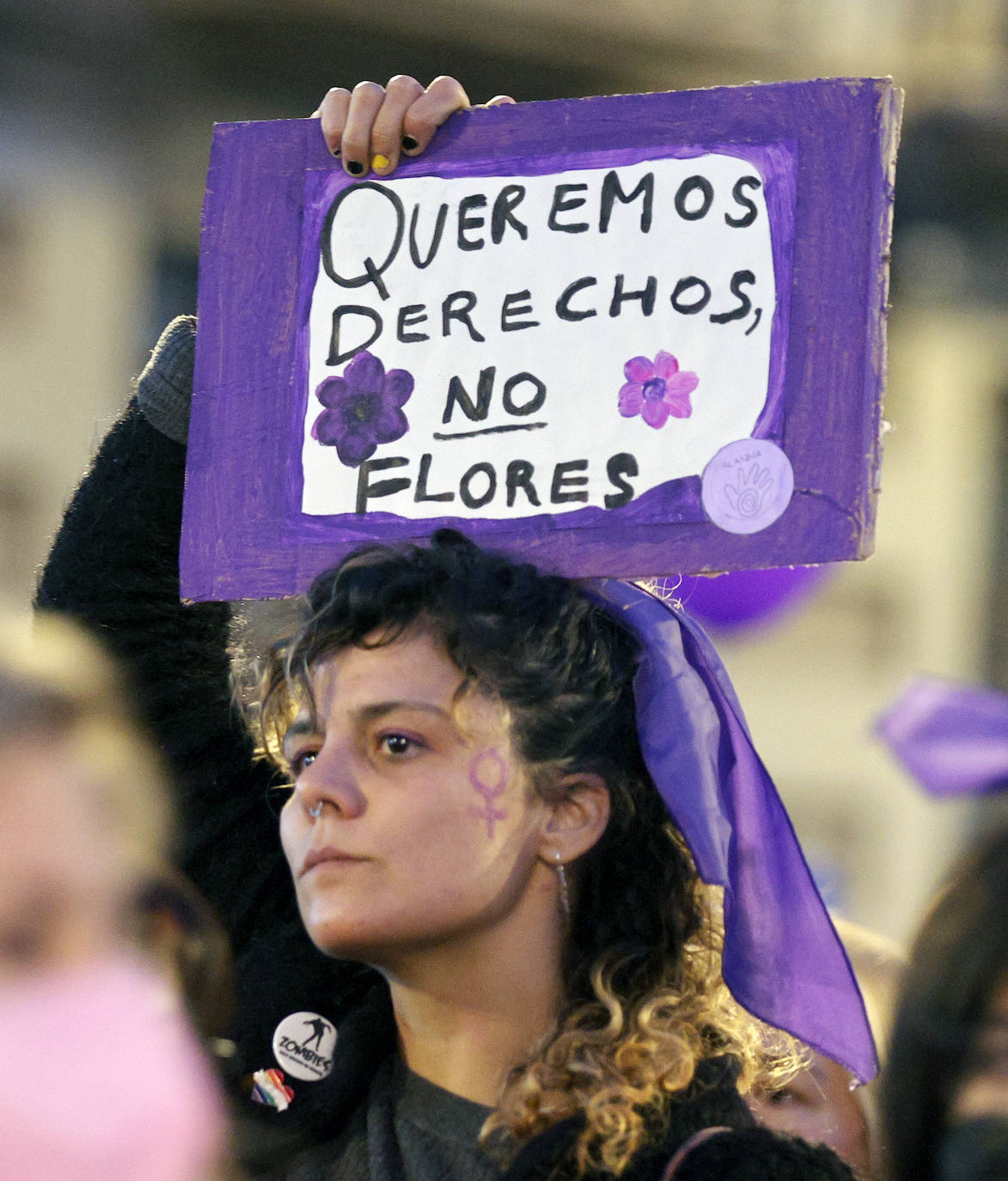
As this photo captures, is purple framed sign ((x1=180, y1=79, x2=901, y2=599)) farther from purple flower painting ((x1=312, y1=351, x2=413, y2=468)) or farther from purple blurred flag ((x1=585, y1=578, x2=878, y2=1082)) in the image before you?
purple blurred flag ((x1=585, y1=578, x2=878, y2=1082))

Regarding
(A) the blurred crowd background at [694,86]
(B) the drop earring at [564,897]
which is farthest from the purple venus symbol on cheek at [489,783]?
(A) the blurred crowd background at [694,86]

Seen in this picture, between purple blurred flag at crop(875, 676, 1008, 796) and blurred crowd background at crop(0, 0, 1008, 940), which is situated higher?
blurred crowd background at crop(0, 0, 1008, 940)

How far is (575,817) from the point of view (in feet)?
6.21

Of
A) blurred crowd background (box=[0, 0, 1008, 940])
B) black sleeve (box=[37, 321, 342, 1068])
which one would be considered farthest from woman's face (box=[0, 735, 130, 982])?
blurred crowd background (box=[0, 0, 1008, 940])

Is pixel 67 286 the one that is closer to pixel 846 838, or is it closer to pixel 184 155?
pixel 184 155

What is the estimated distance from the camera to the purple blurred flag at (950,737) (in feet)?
10.1

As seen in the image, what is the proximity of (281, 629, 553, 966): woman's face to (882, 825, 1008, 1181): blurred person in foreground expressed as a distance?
0.53m

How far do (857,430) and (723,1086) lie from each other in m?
0.64

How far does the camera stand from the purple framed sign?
70.7 inches

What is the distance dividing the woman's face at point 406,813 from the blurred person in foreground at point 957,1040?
531 mm

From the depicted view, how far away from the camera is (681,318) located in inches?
72.9

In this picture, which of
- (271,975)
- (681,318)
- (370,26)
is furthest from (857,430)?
(370,26)

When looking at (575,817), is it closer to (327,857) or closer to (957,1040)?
(327,857)

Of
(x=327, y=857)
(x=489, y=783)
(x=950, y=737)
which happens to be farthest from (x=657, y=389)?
(x=950, y=737)
